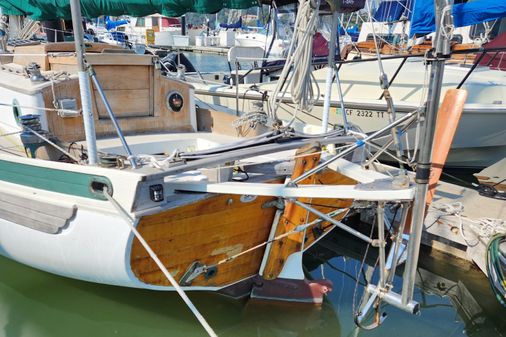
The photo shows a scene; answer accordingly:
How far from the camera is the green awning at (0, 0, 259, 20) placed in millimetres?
6836

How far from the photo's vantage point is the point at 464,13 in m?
9.06

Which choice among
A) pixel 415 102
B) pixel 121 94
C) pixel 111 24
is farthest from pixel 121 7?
pixel 111 24

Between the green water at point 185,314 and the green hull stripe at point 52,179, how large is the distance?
1.52m

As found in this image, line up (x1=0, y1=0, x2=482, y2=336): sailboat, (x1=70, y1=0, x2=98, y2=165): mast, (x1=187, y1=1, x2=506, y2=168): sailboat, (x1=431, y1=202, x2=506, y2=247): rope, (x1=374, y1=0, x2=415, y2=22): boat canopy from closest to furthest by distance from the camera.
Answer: (x1=70, y1=0, x2=98, y2=165): mast, (x1=0, y1=0, x2=482, y2=336): sailboat, (x1=431, y1=202, x2=506, y2=247): rope, (x1=187, y1=1, x2=506, y2=168): sailboat, (x1=374, y1=0, x2=415, y2=22): boat canopy

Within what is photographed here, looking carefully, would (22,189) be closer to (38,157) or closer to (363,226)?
(38,157)

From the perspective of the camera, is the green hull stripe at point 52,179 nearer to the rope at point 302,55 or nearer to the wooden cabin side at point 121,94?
the wooden cabin side at point 121,94

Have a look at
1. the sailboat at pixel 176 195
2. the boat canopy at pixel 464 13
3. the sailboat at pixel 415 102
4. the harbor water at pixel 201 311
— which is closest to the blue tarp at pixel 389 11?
the sailboat at pixel 415 102

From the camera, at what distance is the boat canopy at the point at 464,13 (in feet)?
28.6

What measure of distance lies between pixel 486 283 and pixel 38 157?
5397 mm

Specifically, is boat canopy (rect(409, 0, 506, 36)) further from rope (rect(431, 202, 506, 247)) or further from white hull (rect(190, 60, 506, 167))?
rope (rect(431, 202, 506, 247))

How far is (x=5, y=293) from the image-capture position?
5016 millimetres

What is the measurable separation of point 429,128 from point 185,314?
314cm

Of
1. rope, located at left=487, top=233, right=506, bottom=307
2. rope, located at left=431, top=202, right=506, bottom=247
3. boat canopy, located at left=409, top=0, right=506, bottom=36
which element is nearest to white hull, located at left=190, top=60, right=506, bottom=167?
boat canopy, located at left=409, top=0, right=506, bottom=36

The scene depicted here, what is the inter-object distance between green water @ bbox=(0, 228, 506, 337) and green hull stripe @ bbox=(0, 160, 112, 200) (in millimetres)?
1521
